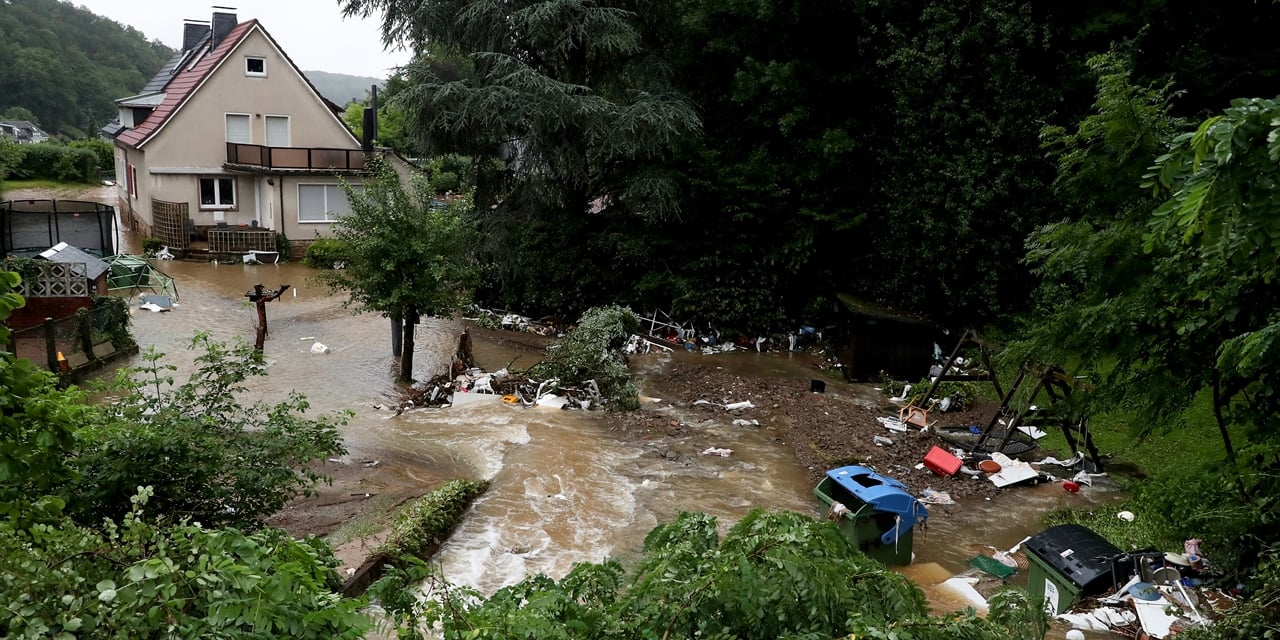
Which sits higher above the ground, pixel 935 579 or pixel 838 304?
pixel 838 304

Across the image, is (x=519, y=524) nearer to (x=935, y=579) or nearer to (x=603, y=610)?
(x=935, y=579)

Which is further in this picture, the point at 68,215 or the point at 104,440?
the point at 68,215

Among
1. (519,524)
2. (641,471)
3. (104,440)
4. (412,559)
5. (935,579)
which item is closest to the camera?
(412,559)

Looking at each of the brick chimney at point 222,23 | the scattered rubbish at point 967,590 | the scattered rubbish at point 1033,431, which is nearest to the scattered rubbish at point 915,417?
the scattered rubbish at point 1033,431

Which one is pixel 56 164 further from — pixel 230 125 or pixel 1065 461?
pixel 1065 461

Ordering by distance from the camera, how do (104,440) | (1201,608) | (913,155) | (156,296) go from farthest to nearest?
1. (156,296)
2. (913,155)
3. (1201,608)
4. (104,440)

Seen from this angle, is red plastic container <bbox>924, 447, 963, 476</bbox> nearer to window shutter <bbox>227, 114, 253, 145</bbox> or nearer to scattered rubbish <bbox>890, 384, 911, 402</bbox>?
scattered rubbish <bbox>890, 384, 911, 402</bbox>

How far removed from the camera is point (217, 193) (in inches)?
1116

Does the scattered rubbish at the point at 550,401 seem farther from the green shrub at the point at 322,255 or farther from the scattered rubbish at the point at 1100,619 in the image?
the green shrub at the point at 322,255

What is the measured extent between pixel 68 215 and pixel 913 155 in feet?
67.1

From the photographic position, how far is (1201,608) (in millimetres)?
7180

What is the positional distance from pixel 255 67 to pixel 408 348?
17690mm

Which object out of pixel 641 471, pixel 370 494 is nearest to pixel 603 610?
pixel 370 494

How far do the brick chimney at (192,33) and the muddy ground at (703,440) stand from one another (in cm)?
2645
